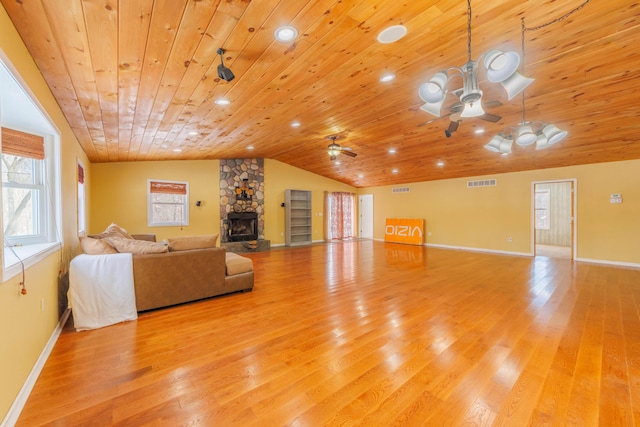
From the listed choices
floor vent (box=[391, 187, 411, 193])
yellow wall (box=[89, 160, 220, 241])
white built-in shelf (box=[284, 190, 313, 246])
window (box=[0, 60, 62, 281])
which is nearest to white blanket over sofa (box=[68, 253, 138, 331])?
window (box=[0, 60, 62, 281])

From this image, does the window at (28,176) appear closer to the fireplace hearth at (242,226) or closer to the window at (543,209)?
the fireplace hearth at (242,226)

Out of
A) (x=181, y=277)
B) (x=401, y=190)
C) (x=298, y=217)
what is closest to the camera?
(x=181, y=277)

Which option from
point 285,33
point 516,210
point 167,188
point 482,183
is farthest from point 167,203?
point 516,210

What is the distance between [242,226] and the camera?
27.4 feet

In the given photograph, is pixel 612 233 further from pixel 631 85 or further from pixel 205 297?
pixel 205 297

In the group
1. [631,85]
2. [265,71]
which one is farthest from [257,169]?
[631,85]

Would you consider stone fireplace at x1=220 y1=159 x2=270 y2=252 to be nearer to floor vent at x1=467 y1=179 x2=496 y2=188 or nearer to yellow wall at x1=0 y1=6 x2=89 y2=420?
yellow wall at x1=0 y1=6 x2=89 y2=420

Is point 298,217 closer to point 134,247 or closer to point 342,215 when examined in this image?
point 342,215

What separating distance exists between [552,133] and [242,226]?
7411mm

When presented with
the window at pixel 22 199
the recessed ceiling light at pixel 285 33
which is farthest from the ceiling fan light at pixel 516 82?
the window at pixel 22 199

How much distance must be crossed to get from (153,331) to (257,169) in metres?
6.32

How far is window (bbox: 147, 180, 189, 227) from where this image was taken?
7.16m

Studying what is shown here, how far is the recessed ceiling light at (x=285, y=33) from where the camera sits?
6.78 feet

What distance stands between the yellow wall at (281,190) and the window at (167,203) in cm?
237
